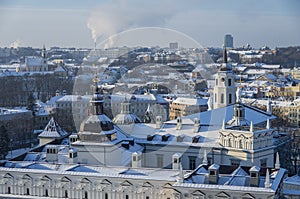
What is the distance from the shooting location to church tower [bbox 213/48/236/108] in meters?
37.4

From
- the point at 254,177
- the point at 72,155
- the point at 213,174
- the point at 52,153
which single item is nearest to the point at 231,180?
the point at 213,174

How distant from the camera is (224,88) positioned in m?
37.4

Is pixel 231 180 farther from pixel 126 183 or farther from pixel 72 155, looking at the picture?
pixel 72 155

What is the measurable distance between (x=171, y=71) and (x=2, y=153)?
2077 inches

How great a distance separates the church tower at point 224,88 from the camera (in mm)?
37406

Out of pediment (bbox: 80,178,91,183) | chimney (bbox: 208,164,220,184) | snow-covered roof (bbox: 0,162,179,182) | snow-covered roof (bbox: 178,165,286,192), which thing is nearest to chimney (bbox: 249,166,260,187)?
snow-covered roof (bbox: 178,165,286,192)

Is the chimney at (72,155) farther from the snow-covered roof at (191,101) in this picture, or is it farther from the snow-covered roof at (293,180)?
the snow-covered roof at (191,101)

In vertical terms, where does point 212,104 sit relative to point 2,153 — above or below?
above

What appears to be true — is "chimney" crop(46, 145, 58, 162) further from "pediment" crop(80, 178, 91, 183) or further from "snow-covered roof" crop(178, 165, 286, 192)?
"snow-covered roof" crop(178, 165, 286, 192)

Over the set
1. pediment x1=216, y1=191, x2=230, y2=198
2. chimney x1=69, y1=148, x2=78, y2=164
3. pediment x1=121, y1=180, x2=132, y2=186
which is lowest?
pediment x1=216, y1=191, x2=230, y2=198

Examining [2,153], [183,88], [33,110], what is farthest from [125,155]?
[183,88]

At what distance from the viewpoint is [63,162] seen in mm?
27531

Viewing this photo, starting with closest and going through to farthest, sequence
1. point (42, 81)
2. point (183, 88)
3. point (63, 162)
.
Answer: point (63, 162)
point (183, 88)
point (42, 81)

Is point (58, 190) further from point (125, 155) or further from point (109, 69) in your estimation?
point (109, 69)
